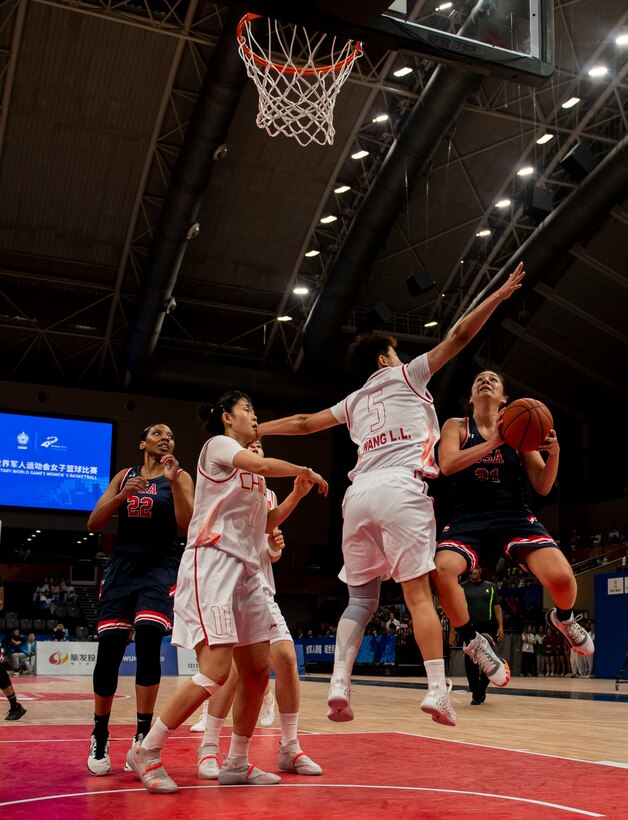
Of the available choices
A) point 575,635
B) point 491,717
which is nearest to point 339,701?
point 575,635

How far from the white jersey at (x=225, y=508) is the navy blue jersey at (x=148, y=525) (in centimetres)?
67

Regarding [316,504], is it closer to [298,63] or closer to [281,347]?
[281,347]

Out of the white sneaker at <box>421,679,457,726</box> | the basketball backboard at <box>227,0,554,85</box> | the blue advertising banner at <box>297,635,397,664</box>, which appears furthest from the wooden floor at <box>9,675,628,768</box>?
the blue advertising banner at <box>297,635,397,664</box>

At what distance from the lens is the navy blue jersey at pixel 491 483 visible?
560cm

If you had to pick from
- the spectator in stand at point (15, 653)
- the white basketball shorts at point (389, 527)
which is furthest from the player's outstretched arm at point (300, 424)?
the spectator in stand at point (15, 653)

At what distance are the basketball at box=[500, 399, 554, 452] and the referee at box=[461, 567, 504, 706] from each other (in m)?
5.41

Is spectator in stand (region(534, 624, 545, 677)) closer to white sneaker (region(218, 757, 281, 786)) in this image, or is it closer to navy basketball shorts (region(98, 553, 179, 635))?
navy basketball shorts (region(98, 553, 179, 635))

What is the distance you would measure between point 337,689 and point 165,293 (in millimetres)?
19531

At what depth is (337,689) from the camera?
177 inches

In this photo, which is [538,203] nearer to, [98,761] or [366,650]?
[366,650]

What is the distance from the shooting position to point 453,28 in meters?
7.83

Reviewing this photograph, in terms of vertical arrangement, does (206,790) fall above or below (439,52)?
below

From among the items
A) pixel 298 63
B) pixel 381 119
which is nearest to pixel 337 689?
pixel 298 63

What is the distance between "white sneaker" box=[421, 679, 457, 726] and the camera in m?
4.27
